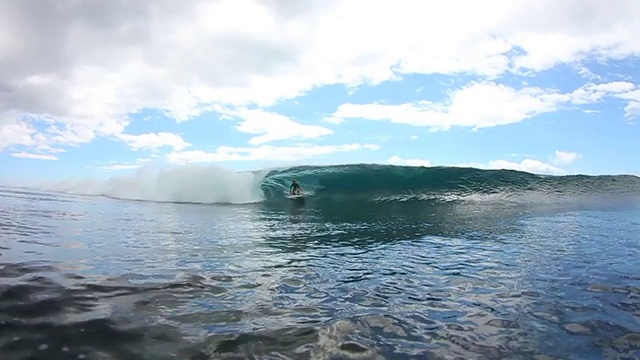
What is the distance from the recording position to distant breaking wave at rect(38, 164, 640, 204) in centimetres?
2295

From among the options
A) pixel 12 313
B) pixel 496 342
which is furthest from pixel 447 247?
pixel 12 313

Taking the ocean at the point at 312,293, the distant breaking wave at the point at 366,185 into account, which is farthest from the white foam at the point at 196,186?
the ocean at the point at 312,293

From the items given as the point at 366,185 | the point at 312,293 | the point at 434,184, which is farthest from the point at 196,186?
the point at 312,293

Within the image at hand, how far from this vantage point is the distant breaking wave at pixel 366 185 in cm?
2295

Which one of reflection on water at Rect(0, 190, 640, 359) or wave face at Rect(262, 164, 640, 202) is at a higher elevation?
wave face at Rect(262, 164, 640, 202)

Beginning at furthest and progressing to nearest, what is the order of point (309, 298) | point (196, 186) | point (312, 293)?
1. point (196, 186)
2. point (312, 293)
3. point (309, 298)

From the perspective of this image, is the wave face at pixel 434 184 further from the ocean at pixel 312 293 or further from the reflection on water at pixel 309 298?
the reflection on water at pixel 309 298

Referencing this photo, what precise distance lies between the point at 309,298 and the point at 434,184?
23370mm

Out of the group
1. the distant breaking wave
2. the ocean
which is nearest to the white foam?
the distant breaking wave

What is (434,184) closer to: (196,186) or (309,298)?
(196,186)

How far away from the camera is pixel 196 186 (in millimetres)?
23547

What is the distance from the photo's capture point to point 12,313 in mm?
3018

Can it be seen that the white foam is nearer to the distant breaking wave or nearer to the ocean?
the distant breaking wave

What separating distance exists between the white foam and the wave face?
1.25m
